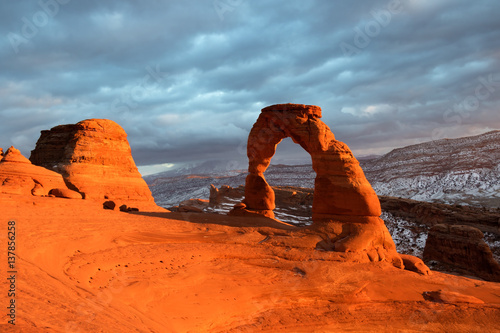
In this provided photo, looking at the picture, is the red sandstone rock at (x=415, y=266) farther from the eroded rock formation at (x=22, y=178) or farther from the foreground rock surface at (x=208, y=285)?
the eroded rock formation at (x=22, y=178)

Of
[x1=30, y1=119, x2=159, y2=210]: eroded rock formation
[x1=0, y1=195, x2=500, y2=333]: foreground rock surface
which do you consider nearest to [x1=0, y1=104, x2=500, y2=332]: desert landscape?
[x1=0, y1=195, x2=500, y2=333]: foreground rock surface

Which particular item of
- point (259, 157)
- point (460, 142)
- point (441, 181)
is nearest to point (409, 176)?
point (441, 181)

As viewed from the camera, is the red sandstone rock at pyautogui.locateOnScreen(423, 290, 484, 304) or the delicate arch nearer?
the red sandstone rock at pyautogui.locateOnScreen(423, 290, 484, 304)

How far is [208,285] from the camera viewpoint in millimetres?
8031

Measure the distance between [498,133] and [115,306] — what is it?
87.6 metres

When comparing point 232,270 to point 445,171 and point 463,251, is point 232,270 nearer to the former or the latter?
point 463,251

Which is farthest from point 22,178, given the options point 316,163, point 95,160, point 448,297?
point 448,297

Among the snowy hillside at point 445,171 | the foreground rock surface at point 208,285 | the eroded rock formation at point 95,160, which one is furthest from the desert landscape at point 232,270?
the snowy hillside at point 445,171

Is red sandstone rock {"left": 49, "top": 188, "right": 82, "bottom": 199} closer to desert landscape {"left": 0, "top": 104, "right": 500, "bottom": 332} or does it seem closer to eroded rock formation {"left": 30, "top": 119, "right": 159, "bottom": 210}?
desert landscape {"left": 0, "top": 104, "right": 500, "bottom": 332}

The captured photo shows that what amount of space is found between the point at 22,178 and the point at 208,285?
13.7 metres

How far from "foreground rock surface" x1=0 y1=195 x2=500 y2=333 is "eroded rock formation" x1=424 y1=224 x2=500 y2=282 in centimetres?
936

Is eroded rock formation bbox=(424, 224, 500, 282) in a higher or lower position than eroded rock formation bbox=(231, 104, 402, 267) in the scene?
lower

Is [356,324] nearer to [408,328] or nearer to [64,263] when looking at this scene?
[408,328]

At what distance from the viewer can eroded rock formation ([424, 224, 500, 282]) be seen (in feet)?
66.1
